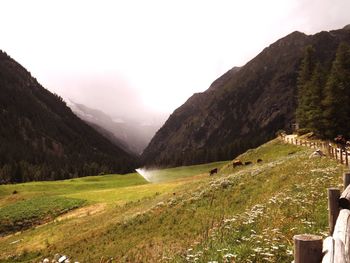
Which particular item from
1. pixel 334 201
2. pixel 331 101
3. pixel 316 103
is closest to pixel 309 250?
pixel 334 201

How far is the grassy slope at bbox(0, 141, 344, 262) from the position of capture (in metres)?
15.3

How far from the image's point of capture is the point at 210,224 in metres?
26.7

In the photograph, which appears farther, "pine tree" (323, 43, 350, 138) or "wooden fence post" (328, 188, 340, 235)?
"pine tree" (323, 43, 350, 138)

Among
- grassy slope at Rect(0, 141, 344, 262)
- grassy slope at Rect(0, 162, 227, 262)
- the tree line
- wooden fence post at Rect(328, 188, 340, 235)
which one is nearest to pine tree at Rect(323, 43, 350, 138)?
the tree line

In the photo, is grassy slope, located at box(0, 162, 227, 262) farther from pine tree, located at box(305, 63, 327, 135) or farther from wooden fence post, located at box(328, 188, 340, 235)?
wooden fence post, located at box(328, 188, 340, 235)

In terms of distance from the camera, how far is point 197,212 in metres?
31.3

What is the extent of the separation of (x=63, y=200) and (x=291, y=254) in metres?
57.6

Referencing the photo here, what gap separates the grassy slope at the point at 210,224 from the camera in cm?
1526

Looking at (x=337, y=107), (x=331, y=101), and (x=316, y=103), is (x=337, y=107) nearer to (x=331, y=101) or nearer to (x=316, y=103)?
(x=331, y=101)

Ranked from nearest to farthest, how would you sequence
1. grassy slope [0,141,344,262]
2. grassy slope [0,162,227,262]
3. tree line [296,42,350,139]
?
grassy slope [0,141,344,262], grassy slope [0,162,227,262], tree line [296,42,350,139]

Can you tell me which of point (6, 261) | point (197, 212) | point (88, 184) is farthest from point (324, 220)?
point (88, 184)

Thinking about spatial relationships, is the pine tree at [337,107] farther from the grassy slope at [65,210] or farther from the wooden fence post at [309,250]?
the wooden fence post at [309,250]

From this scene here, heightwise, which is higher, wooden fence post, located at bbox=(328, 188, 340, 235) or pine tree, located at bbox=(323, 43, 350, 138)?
pine tree, located at bbox=(323, 43, 350, 138)

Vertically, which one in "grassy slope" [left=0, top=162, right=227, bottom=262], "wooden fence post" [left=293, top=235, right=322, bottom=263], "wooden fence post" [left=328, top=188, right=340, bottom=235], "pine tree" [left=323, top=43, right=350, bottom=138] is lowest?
"grassy slope" [left=0, top=162, right=227, bottom=262]
